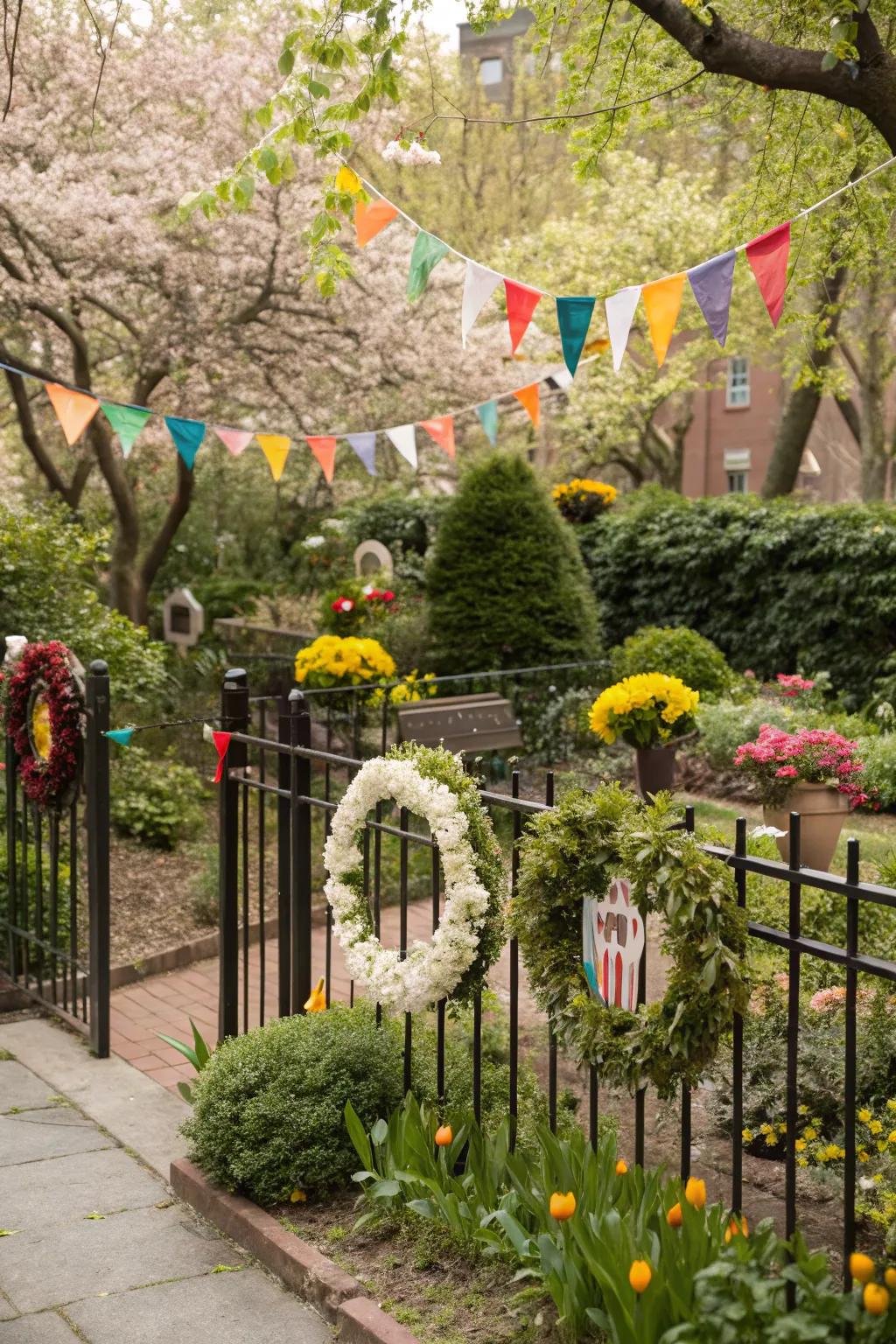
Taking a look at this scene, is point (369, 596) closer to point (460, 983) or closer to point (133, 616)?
point (133, 616)

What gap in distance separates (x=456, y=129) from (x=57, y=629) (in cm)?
1744

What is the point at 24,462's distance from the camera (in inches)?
804

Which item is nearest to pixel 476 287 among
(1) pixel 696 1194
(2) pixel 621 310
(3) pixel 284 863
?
(2) pixel 621 310

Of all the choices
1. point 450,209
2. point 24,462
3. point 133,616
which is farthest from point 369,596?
point 450,209

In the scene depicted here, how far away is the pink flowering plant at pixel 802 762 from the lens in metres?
7.39

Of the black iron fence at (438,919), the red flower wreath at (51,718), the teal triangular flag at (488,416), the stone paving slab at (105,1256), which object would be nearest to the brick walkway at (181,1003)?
the black iron fence at (438,919)

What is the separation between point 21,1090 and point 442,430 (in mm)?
5251

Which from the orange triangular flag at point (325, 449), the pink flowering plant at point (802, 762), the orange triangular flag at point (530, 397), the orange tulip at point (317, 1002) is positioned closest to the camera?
the orange tulip at point (317, 1002)

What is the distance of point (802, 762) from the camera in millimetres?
7430

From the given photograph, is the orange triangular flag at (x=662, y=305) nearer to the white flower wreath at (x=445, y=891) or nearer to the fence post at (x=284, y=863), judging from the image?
the fence post at (x=284, y=863)

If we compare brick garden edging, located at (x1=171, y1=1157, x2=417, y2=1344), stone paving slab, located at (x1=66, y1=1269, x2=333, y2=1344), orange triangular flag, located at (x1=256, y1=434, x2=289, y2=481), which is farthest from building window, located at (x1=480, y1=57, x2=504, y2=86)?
stone paving slab, located at (x1=66, y1=1269, x2=333, y2=1344)

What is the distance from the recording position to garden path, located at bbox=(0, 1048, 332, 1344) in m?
3.10

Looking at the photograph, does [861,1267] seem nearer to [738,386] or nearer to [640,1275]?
[640,1275]

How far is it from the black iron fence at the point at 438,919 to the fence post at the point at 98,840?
71 centimetres
